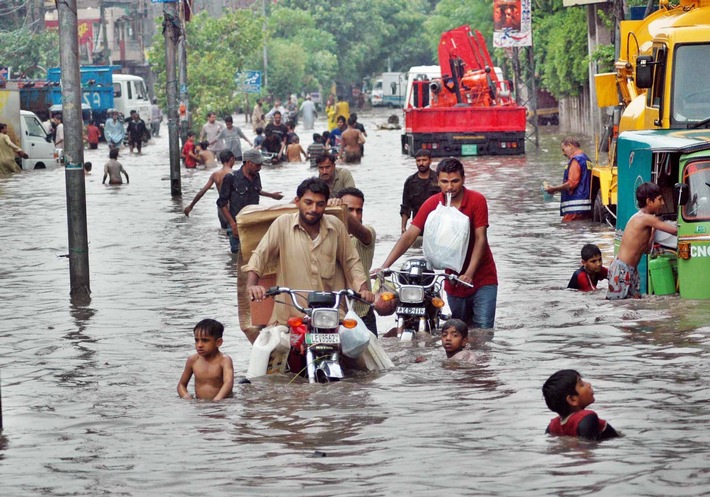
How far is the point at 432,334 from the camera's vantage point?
431 inches

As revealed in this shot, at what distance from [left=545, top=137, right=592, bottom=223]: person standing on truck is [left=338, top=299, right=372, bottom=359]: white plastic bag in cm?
1197

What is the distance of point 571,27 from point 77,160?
1320 inches

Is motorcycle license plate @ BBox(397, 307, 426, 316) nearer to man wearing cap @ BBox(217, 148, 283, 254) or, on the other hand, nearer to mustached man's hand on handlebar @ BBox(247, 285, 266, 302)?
mustached man's hand on handlebar @ BBox(247, 285, 266, 302)

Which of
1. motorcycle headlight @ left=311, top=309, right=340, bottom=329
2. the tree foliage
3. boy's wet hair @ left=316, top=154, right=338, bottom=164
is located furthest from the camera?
the tree foliage

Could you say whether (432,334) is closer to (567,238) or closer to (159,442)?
(159,442)

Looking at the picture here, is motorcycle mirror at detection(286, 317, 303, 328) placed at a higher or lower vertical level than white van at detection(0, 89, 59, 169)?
lower

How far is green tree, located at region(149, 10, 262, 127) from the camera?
52.1 meters

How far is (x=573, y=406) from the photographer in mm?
7918

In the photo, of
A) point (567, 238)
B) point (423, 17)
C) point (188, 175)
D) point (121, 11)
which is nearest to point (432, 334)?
point (567, 238)

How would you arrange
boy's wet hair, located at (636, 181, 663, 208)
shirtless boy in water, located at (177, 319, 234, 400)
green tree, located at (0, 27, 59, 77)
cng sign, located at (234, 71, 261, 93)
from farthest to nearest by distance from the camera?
cng sign, located at (234, 71, 261, 93), green tree, located at (0, 27, 59, 77), boy's wet hair, located at (636, 181, 663, 208), shirtless boy in water, located at (177, 319, 234, 400)

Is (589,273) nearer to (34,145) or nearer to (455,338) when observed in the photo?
(455,338)

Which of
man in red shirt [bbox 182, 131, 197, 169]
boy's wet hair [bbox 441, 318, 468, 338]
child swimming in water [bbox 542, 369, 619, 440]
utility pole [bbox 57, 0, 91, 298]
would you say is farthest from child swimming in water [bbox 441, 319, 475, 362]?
man in red shirt [bbox 182, 131, 197, 169]

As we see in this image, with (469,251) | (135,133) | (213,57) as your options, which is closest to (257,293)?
(469,251)

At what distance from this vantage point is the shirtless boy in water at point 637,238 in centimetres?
1280
